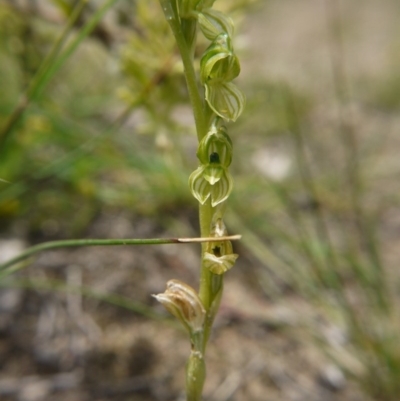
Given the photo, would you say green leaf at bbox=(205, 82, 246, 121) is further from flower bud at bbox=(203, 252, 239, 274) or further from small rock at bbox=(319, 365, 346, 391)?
small rock at bbox=(319, 365, 346, 391)

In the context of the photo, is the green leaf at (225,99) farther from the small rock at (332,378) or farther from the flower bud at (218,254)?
the small rock at (332,378)

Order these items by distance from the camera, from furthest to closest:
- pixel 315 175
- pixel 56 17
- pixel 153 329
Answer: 1. pixel 315 175
2. pixel 56 17
3. pixel 153 329

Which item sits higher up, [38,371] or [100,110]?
[100,110]

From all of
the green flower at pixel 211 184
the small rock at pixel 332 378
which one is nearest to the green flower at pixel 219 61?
the green flower at pixel 211 184

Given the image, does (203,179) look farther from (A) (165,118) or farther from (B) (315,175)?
(B) (315,175)

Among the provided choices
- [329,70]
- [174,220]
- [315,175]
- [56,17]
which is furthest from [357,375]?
[329,70]

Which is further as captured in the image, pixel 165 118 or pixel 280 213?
pixel 280 213
